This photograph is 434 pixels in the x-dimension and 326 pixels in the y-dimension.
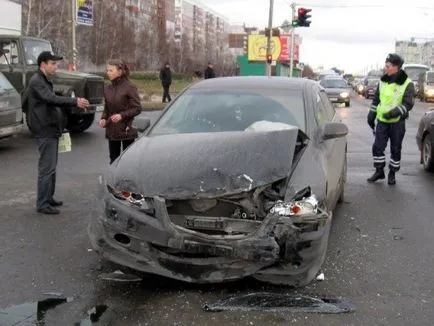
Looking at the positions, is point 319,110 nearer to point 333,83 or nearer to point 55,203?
point 55,203

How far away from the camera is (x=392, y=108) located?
331 inches

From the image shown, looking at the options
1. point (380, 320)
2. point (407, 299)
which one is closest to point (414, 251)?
point (407, 299)

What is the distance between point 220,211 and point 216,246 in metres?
0.32

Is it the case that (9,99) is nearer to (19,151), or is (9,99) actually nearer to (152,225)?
(19,151)

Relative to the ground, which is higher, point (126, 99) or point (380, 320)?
point (126, 99)

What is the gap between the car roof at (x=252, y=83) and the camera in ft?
19.9

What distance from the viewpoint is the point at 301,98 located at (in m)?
5.86

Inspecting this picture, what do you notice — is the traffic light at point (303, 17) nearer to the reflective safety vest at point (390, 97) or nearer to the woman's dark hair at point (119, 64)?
the reflective safety vest at point (390, 97)

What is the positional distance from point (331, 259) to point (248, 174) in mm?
1404

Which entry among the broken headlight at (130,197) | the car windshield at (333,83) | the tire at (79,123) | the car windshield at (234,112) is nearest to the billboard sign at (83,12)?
the tire at (79,123)

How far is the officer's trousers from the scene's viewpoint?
8625 mm

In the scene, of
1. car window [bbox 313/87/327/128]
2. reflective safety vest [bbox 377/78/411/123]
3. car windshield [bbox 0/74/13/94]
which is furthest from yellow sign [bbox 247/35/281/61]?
car window [bbox 313/87/327/128]

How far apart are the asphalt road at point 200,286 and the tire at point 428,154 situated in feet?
5.29

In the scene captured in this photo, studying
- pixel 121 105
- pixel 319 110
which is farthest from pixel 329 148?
pixel 121 105
